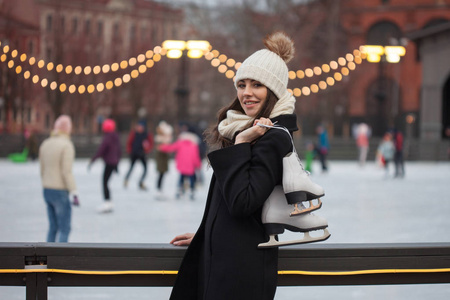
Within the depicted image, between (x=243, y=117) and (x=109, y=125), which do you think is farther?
(x=109, y=125)

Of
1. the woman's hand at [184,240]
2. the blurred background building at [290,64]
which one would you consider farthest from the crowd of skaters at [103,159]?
the blurred background building at [290,64]

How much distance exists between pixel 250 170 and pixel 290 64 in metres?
36.4

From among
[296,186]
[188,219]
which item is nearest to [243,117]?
[296,186]

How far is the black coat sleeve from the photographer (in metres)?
2.47

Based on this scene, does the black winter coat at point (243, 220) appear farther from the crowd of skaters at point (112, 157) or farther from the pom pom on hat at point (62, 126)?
the pom pom on hat at point (62, 126)

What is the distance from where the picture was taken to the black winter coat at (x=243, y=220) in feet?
8.15

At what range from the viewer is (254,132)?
8.33 feet

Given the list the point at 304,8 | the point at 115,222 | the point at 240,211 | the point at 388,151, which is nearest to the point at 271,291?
the point at 240,211

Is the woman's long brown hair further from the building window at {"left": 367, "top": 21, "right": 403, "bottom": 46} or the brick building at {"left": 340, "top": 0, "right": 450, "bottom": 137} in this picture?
the building window at {"left": 367, "top": 21, "right": 403, "bottom": 46}

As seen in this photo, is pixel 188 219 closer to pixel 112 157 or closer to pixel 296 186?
pixel 112 157

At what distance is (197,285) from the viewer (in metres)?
2.84

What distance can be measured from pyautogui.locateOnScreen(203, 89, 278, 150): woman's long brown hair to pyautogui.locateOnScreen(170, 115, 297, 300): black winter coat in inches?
2.8

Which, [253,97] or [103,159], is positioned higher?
[253,97]

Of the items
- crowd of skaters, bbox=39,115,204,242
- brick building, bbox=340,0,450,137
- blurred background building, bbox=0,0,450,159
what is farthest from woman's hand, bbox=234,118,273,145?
brick building, bbox=340,0,450,137
